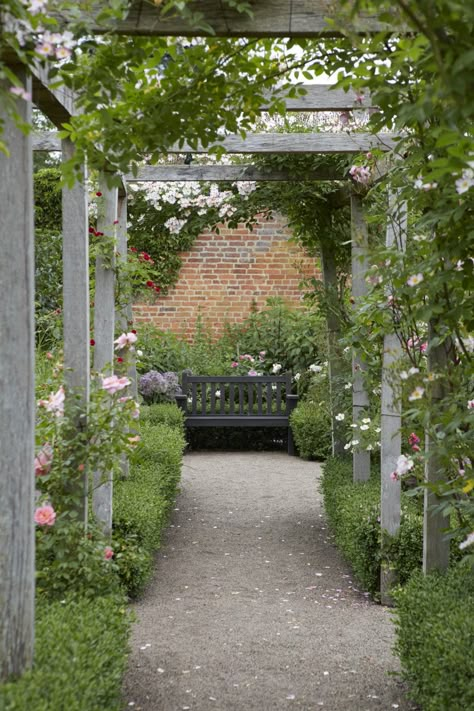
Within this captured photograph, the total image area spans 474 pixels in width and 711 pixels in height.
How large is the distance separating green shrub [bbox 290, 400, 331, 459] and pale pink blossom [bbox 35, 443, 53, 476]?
603 cm

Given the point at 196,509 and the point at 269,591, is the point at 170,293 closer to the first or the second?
the point at 196,509

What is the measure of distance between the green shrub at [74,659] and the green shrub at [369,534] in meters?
1.68

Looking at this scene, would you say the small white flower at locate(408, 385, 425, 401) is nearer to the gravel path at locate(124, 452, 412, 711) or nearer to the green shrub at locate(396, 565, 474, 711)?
the green shrub at locate(396, 565, 474, 711)

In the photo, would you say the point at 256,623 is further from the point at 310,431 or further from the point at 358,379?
the point at 310,431

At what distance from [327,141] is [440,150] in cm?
256

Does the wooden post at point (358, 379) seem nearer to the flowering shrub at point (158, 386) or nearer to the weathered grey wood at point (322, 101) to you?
the weathered grey wood at point (322, 101)

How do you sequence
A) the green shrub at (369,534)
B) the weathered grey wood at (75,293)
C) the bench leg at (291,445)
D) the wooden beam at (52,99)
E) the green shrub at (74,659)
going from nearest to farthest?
the green shrub at (74,659)
the wooden beam at (52,99)
the weathered grey wood at (75,293)
the green shrub at (369,534)
the bench leg at (291,445)

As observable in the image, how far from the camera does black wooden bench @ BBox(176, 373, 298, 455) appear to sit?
10.5m

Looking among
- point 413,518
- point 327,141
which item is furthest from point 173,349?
point 413,518

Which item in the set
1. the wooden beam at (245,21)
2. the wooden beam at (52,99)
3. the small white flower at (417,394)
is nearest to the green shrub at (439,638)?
the small white flower at (417,394)

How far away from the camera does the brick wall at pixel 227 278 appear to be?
12.1 metres

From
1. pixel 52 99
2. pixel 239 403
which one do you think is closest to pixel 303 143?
pixel 52 99

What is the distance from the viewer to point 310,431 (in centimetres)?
998

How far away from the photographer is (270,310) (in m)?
12.1
